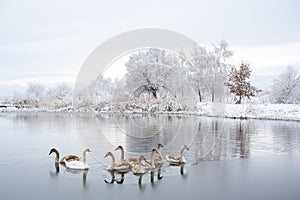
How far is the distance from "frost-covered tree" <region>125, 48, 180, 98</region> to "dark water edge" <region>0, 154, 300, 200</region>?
13817 millimetres

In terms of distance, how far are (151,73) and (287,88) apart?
20.2 m

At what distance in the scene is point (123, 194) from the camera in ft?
22.7

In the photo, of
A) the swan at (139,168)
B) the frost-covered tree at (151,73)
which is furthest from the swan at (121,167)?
the frost-covered tree at (151,73)

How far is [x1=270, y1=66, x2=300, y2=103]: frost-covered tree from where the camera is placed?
37562 mm

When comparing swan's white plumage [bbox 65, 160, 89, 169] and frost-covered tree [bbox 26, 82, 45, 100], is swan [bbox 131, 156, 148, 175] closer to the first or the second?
swan's white plumage [bbox 65, 160, 89, 169]

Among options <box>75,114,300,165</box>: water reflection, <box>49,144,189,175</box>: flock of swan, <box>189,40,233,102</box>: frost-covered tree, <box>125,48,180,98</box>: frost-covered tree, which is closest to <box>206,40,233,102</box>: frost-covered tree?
<box>189,40,233,102</box>: frost-covered tree

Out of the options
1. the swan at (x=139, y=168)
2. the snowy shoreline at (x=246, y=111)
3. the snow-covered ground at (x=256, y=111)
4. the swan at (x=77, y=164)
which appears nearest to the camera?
the swan at (x=139, y=168)

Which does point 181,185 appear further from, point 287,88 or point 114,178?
point 287,88

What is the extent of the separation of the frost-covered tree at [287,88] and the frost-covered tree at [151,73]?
1440 cm

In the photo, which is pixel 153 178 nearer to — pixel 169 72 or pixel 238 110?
pixel 169 72

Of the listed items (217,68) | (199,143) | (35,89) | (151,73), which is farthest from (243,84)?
(35,89)

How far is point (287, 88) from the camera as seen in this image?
3841cm

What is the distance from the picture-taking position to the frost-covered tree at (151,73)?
2408 cm

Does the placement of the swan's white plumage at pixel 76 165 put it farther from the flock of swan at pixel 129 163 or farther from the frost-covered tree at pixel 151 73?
the frost-covered tree at pixel 151 73
